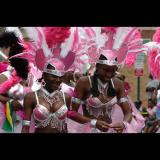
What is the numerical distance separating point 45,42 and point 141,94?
5.59ft

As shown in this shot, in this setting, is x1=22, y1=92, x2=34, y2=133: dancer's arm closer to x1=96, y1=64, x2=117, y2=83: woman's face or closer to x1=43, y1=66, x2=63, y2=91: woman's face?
x1=43, y1=66, x2=63, y2=91: woman's face

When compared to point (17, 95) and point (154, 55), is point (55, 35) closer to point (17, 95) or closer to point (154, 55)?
point (17, 95)

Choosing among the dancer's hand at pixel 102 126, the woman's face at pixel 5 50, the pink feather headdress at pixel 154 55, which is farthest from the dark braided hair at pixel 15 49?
the pink feather headdress at pixel 154 55

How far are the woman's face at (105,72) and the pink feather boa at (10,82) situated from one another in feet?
3.50

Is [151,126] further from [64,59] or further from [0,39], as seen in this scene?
[0,39]

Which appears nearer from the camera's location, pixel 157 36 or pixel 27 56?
pixel 27 56

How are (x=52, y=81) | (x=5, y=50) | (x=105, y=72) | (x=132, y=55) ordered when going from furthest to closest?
(x=5, y=50)
(x=132, y=55)
(x=105, y=72)
(x=52, y=81)

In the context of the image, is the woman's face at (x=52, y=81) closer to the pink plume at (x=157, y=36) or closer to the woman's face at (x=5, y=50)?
the woman's face at (x=5, y=50)

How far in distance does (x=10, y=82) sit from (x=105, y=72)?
122 cm

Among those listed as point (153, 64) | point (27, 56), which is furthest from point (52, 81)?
point (153, 64)

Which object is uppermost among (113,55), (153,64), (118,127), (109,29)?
(109,29)

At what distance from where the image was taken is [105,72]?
6.46m

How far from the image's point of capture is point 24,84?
6910 mm

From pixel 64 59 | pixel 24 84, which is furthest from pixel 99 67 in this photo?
pixel 24 84
